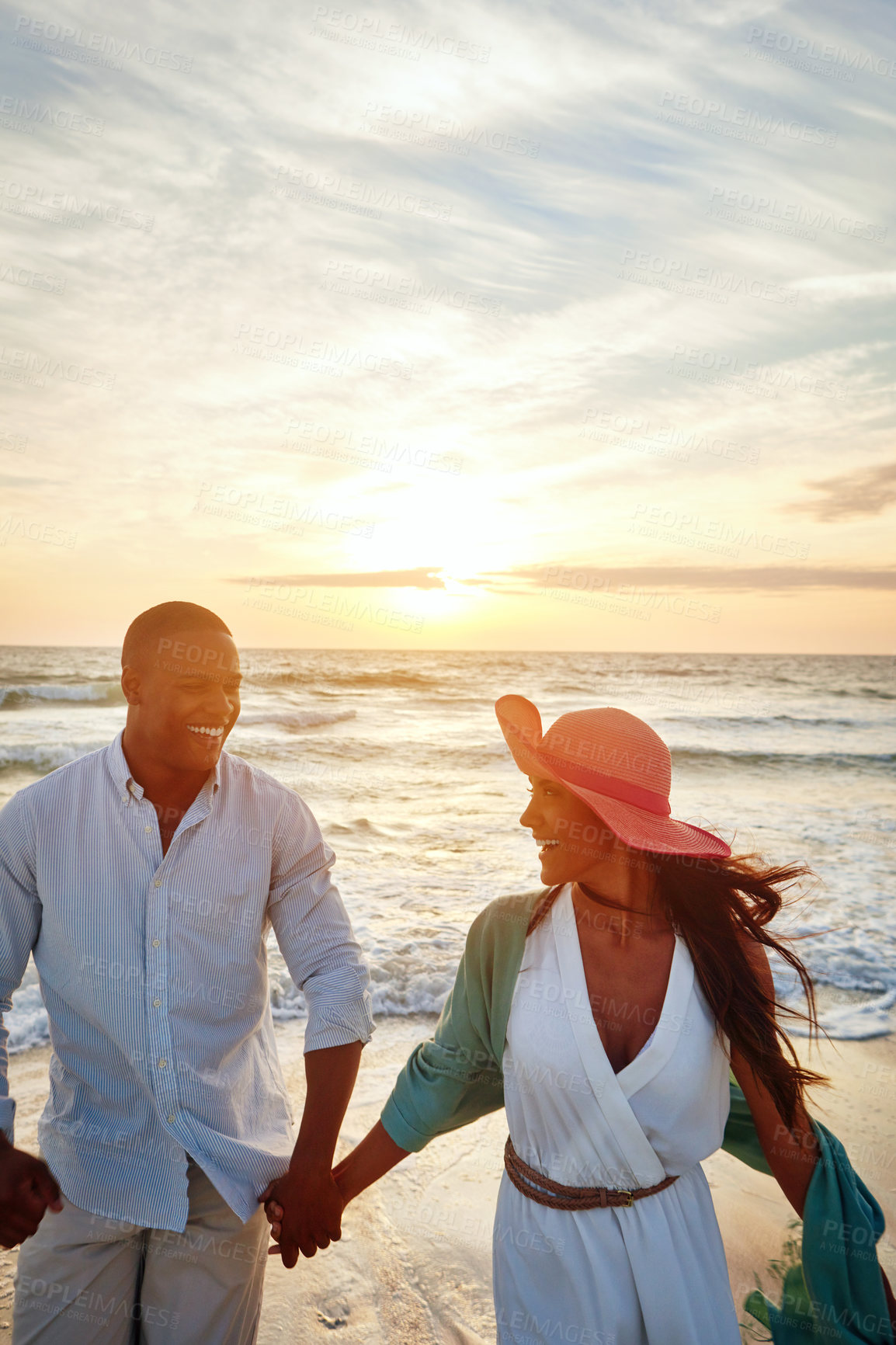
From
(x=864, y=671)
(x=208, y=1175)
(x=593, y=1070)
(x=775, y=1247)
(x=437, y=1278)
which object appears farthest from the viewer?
(x=864, y=671)

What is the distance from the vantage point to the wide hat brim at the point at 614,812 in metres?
2.04

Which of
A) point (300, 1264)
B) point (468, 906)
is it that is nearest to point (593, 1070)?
point (300, 1264)

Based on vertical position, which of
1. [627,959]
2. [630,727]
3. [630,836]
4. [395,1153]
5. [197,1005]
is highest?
[630,727]

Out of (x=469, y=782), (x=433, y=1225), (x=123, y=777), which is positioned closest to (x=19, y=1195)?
(x=123, y=777)

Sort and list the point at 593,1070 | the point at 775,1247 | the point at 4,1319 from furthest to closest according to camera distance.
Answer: the point at 775,1247, the point at 4,1319, the point at 593,1070

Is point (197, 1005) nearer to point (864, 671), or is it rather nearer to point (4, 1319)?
point (4, 1319)

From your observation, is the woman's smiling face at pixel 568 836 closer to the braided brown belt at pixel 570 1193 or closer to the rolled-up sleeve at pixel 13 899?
the braided brown belt at pixel 570 1193

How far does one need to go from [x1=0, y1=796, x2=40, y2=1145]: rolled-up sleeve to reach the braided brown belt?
4.42 feet

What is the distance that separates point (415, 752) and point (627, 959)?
1832 centimetres

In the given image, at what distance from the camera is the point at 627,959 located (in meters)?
2.12

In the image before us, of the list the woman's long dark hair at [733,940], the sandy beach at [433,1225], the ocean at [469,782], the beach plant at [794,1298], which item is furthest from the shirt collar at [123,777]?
the ocean at [469,782]

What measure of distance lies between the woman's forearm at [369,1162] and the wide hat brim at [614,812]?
110 cm

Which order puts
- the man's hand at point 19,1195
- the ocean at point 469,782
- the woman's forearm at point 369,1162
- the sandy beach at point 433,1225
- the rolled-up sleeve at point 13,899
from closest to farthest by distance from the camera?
the man's hand at point 19,1195 < the rolled-up sleeve at point 13,899 < the woman's forearm at point 369,1162 < the sandy beach at point 433,1225 < the ocean at point 469,782

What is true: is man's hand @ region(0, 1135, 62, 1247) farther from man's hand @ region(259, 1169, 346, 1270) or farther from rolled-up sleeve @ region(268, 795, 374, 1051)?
rolled-up sleeve @ region(268, 795, 374, 1051)
